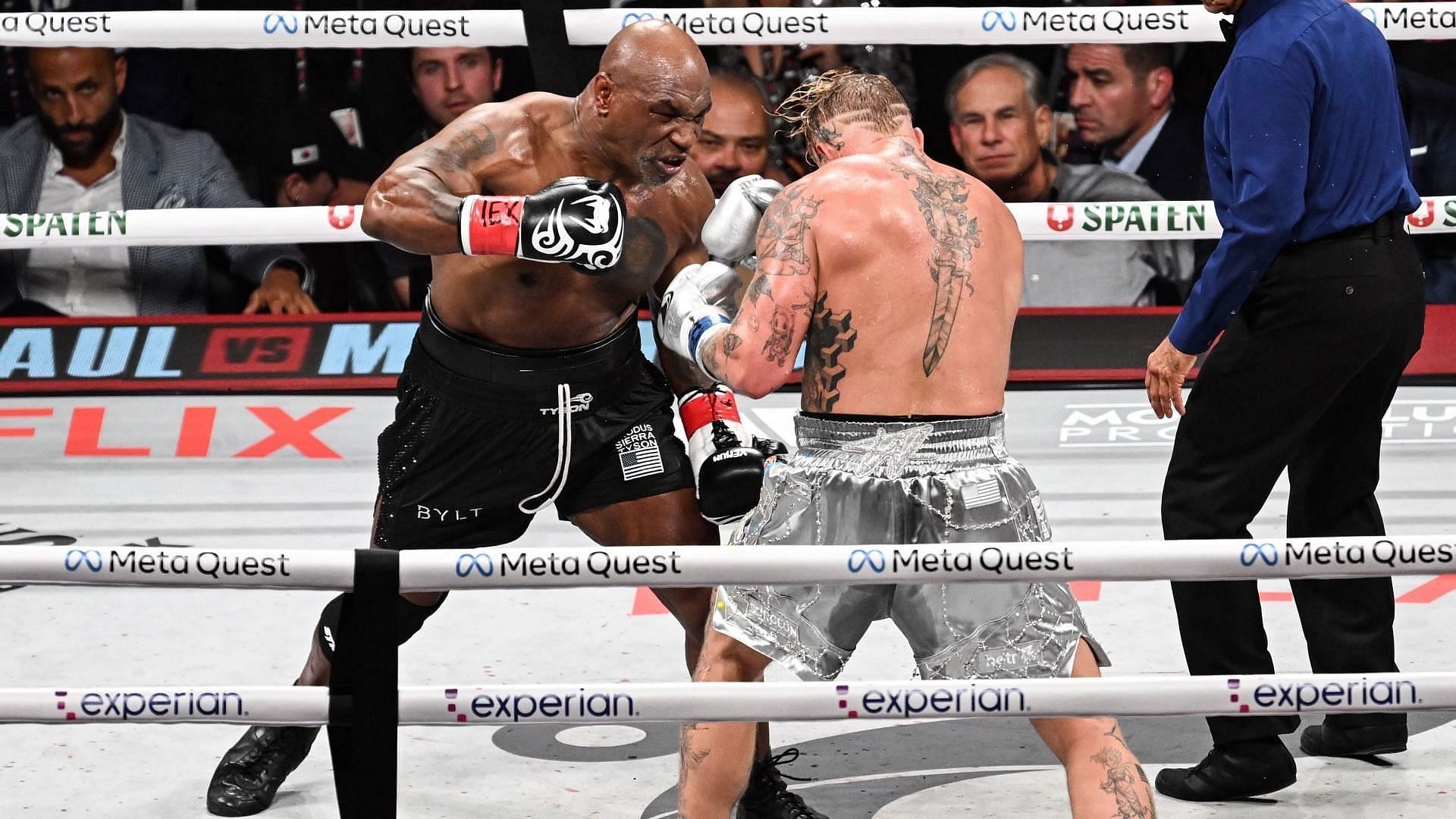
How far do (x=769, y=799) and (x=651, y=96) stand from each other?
1.20m

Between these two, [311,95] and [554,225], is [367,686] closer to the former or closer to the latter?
[554,225]

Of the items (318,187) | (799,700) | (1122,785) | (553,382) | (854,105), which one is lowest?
(1122,785)

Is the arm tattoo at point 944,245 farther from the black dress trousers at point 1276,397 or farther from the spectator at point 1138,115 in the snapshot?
the spectator at point 1138,115

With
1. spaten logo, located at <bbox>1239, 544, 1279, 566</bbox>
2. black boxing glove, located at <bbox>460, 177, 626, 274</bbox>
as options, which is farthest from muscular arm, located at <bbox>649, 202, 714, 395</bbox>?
spaten logo, located at <bbox>1239, 544, 1279, 566</bbox>

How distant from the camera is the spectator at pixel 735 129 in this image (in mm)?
5586

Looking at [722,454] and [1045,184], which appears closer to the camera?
[722,454]

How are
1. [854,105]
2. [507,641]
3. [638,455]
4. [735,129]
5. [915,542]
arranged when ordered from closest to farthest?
[915,542] < [854,105] < [638,455] < [507,641] < [735,129]

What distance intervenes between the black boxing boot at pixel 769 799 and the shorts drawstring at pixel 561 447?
1.93ft

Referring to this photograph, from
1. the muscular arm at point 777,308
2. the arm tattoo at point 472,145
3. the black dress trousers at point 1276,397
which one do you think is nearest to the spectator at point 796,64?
the arm tattoo at point 472,145

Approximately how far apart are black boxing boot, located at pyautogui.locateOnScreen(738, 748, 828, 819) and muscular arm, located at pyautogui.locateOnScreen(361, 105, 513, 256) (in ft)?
3.34

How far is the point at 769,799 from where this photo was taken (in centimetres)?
293

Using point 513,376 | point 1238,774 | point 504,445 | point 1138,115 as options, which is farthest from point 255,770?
point 1138,115

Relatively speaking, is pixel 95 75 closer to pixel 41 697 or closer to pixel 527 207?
pixel 527 207

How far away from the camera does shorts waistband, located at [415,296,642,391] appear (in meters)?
3.02
